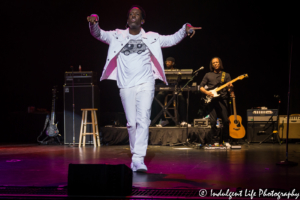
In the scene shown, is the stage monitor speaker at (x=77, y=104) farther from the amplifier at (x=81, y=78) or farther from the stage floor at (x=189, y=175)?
the stage floor at (x=189, y=175)

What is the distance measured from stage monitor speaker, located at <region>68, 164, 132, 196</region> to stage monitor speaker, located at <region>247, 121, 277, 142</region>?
6.13 metres

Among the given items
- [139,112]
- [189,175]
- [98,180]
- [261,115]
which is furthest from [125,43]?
[261,115]

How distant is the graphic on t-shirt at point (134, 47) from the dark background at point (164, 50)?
470 cm

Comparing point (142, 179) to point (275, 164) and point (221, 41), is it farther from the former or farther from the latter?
point (221, 41)

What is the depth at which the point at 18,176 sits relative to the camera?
11.1ft

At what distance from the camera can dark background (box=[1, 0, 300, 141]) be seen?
27.3ft

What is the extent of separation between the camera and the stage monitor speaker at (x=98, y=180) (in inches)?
98.0

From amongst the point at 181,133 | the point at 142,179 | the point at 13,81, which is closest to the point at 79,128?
the point at 181,133

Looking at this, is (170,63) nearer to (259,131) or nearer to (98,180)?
(259,131)

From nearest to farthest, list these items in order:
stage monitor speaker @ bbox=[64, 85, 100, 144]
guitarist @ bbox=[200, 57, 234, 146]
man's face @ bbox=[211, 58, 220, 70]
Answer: guitarist @ bbox=[200, 57, 234, 146] → man's face @ bbox=[211, 58, 220, 70] → stage monitor speaker @ bbox=[64, 85, 100, 144]

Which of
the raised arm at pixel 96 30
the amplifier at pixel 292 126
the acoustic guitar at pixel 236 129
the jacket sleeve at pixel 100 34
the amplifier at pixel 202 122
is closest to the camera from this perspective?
the raised arm at pixel 96 30

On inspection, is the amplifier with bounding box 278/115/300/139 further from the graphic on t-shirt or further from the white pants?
the graphic on t-shirt

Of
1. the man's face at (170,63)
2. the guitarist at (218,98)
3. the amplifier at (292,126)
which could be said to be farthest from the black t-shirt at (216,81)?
the amplifier at (292,126)

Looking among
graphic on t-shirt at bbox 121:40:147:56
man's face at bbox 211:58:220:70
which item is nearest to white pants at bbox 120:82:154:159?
graphic on t-shirt at bbox 121:40:147:56
